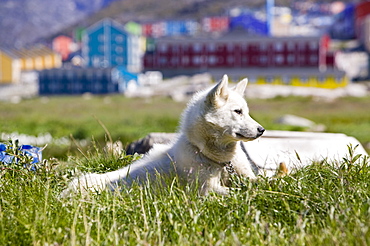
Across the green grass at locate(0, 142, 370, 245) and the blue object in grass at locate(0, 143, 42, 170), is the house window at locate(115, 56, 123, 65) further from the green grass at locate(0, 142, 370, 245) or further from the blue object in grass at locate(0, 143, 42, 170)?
the green grass at locate(0, 142, 370, 245)

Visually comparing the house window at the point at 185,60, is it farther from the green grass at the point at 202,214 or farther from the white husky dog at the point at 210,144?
the green grass at the point at 202,214

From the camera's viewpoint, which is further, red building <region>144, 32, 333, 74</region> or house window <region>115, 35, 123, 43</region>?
house window <region>115, 35, 123, 43</region>

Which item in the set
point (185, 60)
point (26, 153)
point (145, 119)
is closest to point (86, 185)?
point (26, 153)

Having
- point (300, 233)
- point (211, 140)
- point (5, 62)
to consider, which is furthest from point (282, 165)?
point (5, 62)

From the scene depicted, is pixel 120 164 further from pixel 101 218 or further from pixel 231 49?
pixel 231 49

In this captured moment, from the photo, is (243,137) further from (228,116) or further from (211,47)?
(211,47)

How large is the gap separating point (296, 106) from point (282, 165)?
3414 cm

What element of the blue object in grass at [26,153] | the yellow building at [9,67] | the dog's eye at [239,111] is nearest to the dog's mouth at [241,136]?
the dog's eye at [239,111]

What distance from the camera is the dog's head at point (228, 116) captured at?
207 inches

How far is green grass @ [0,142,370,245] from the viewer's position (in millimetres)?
4367

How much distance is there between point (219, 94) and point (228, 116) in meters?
0.21

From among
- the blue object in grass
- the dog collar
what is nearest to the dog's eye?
the dog collar

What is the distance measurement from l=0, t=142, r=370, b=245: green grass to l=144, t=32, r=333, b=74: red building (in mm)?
55576

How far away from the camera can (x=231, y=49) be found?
61.2 m
